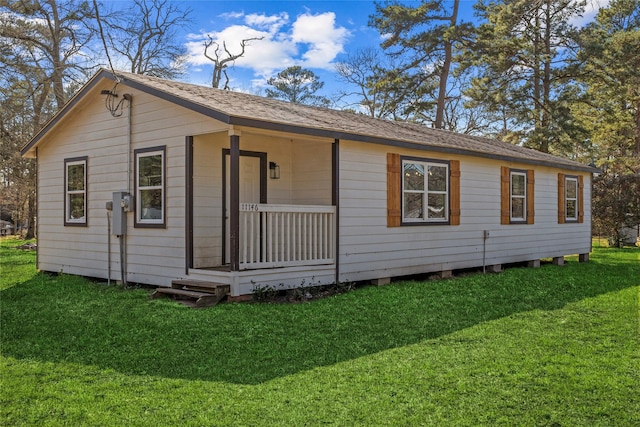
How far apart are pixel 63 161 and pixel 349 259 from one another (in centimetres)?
578

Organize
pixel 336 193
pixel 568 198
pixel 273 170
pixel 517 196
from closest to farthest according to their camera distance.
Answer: pixel 336 193 < pixel 273 170 < pixel 517 196 < pixel 568 198

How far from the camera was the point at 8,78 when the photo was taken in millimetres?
18938

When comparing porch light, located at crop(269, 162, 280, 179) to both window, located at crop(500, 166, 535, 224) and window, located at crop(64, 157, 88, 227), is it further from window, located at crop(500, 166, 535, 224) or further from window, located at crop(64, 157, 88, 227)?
window, located at crop(500, 166, 535, 224)

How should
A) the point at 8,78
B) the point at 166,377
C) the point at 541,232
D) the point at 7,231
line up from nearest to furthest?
the point at 166,377 → the point at 541,232 → the point at 8,78 → the point at 7,231

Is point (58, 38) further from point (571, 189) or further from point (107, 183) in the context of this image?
point (571, 189)

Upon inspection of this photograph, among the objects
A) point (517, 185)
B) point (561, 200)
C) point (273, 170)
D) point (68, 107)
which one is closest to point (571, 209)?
point (561, 200)

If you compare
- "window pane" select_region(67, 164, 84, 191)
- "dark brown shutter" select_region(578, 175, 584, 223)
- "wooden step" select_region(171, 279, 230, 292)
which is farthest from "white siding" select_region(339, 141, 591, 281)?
"window pane" select_region(67, 164, 84, 191)

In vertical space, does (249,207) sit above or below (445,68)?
below

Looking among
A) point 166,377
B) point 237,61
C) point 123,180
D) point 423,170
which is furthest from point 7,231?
point 166,377

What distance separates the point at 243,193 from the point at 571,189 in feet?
30.2

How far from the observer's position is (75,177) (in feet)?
33.0

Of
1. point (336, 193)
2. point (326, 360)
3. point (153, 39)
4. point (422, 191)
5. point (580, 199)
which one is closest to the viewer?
point (326, 360)

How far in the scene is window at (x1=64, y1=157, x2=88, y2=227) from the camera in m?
9.83

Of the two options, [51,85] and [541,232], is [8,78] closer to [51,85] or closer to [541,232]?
[51,85]
